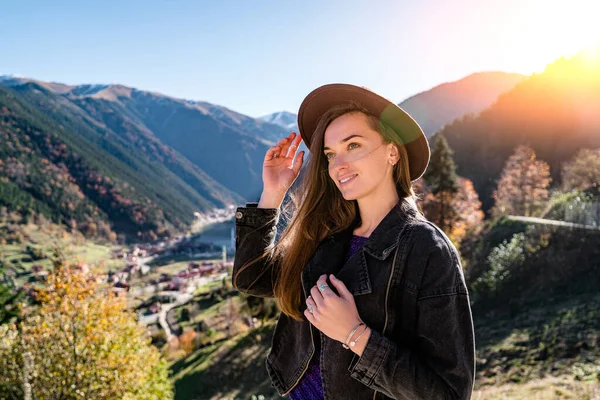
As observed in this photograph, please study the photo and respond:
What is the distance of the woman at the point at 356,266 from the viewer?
1437 mm

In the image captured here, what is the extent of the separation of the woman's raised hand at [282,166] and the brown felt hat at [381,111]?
36 centimetres

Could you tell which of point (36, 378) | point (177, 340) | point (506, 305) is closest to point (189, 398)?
point (36, 378)

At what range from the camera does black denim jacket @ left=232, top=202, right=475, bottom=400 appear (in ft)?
4.62

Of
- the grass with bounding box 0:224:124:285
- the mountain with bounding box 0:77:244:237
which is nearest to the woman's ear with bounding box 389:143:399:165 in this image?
the grass with bounding box 0:224:124:285

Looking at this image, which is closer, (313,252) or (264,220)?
(313,252)

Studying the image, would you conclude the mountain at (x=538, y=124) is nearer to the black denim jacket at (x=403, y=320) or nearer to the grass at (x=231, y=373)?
the grass at (x=231, y=373)

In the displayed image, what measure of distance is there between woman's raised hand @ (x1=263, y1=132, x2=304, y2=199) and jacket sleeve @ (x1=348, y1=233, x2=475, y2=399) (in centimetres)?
108

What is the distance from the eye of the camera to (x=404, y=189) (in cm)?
189

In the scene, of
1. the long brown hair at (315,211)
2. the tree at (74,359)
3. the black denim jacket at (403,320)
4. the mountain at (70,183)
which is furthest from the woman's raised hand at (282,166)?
the mountain at (70,183)

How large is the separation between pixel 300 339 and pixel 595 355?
30.8ft

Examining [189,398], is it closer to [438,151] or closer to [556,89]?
[438,151]

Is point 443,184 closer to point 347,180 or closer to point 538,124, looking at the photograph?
point 347,180

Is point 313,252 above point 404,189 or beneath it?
beneath

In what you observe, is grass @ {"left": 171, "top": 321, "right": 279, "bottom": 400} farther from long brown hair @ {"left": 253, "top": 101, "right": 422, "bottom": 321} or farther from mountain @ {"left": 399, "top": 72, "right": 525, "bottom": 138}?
mountain @ {"left": 399, "top": 72, "right": 525, "bottom": 138}
